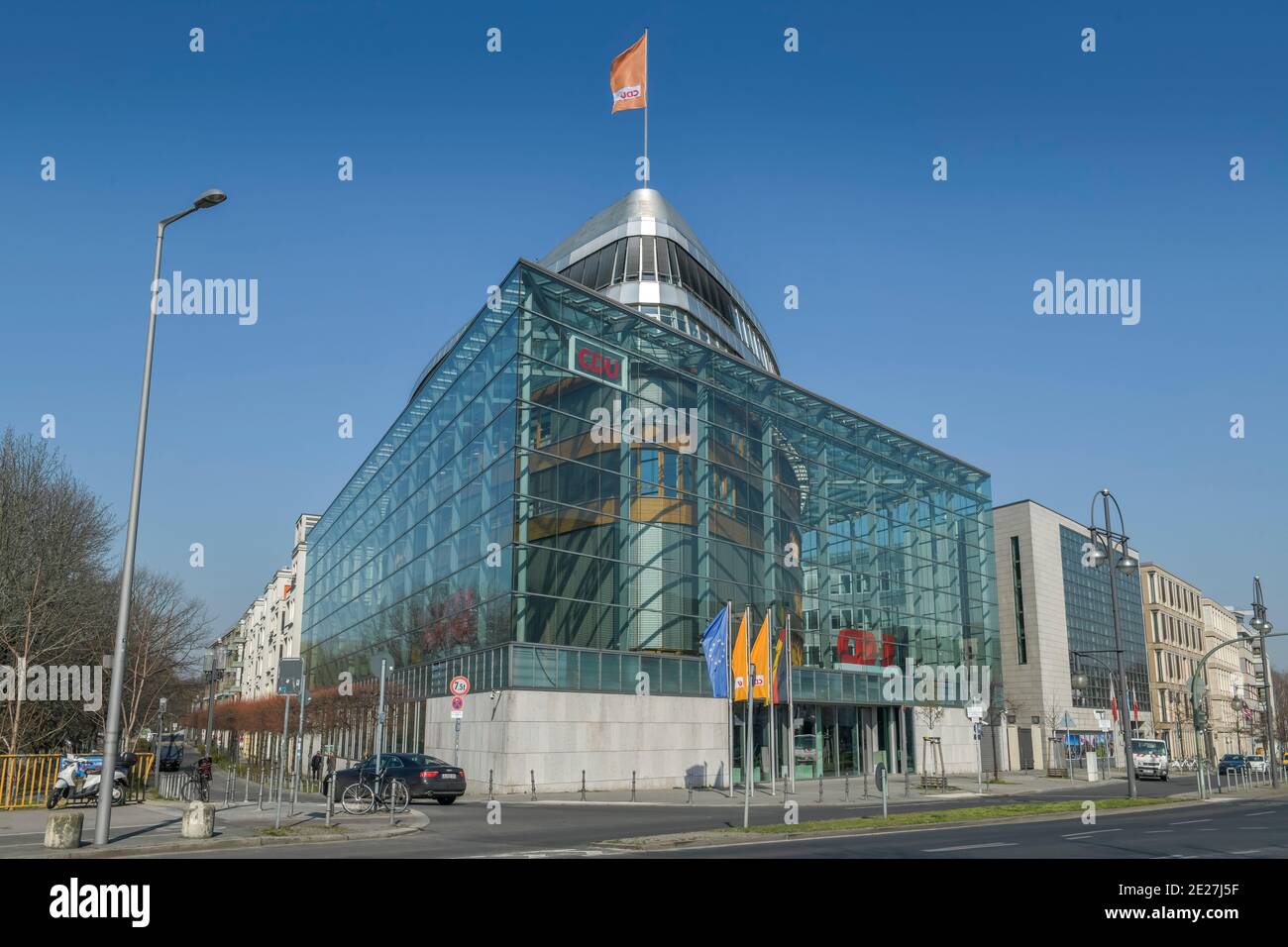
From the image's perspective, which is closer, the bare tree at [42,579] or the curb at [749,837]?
the curb at [749,837]

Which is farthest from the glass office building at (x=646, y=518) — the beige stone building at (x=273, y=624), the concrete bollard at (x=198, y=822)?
the beige stone building at (x=273, y=624)

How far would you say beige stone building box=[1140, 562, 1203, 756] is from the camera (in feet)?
336

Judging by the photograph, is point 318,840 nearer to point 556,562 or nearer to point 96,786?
point 96,786

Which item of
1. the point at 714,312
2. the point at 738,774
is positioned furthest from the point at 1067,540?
the point at 738,774

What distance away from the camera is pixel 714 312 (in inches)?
2430

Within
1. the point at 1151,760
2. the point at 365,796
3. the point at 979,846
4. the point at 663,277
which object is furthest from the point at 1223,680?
the point at 365,796

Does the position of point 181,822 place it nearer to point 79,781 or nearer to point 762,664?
point 79,781

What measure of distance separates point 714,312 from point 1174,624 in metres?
78.4

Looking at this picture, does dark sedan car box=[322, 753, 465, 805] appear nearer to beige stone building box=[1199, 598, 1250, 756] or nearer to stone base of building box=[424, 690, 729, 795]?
stone base of building box=[424, 690, 729, 795]

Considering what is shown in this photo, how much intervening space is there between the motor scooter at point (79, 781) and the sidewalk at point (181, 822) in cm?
39

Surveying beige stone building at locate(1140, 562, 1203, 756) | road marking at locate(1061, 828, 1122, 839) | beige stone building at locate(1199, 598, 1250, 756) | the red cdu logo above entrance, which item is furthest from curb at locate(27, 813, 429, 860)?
beige stone building at locate(1199, 598, 1250, 756)

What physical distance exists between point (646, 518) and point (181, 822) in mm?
23593

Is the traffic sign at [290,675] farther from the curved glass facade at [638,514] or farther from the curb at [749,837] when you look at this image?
the curved glass facade at [638,514]

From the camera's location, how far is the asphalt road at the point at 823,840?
15742 millimetres
